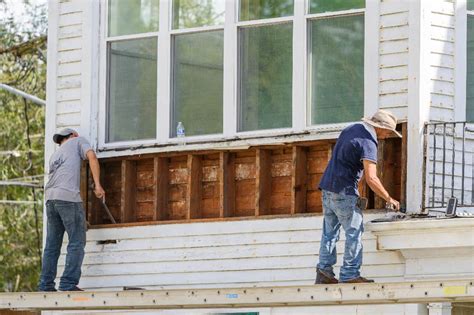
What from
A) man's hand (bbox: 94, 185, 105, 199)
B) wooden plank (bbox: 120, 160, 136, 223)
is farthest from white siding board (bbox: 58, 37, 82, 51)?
man's hand (bbox: 94, 185, 105, 199)

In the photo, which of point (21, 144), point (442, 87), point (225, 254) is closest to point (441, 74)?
point (442, 87)

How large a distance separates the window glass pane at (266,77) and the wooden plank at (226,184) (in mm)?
373

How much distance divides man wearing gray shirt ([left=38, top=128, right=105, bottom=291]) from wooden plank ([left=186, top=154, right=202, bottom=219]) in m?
0.95

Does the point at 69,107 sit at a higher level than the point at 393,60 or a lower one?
lower

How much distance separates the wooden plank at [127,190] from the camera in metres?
16.5

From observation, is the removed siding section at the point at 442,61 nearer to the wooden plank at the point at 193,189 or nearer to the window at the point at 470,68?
the window at the point at 470,68

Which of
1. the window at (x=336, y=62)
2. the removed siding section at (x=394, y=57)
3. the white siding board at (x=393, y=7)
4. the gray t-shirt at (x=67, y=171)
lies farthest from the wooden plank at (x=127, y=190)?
the white siding board at (x=393, y=7)

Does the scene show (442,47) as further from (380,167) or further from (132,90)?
(132,90)

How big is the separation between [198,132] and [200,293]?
2.40m

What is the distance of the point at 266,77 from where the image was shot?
15773 millimetres

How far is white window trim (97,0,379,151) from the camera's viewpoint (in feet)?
49.1

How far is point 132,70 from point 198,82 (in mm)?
912

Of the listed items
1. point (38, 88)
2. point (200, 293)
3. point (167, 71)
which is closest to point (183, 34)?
point (167, 71)

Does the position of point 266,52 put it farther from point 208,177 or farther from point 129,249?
point 129,249
